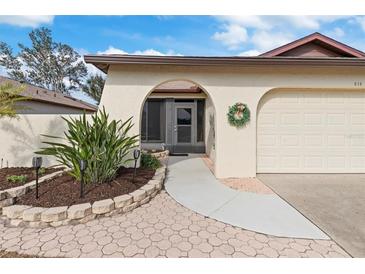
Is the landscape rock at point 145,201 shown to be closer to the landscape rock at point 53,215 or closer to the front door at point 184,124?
the landscape rock at point 53,215

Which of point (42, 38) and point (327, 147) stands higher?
→ point (42, 38)

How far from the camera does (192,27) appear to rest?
7082 mm

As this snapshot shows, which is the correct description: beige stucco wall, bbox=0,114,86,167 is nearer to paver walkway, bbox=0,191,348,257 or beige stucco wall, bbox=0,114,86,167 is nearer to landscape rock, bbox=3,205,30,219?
landscape rock, bbox=3,205,30,219

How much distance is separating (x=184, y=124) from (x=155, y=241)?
802cm

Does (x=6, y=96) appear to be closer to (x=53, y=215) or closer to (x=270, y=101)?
(x=53, y=215)

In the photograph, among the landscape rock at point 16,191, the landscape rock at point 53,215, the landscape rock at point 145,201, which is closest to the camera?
the landscape rock at point 53,215

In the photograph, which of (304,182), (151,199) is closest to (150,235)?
(151,199)

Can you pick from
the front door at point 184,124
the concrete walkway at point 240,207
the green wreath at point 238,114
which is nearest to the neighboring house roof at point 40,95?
the front door at point 184,124

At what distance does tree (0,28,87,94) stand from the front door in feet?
91.7

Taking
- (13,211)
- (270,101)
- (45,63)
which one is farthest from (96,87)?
(13,211)

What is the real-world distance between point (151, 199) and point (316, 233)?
289 cm

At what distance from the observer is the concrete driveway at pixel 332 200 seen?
2.86m

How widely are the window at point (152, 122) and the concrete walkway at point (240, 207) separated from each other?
528cm
